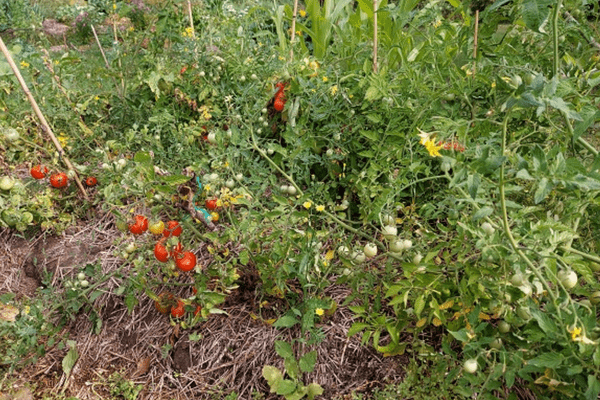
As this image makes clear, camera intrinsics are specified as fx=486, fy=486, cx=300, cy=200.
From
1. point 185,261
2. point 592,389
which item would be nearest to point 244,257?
point 185,261

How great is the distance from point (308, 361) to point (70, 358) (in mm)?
963

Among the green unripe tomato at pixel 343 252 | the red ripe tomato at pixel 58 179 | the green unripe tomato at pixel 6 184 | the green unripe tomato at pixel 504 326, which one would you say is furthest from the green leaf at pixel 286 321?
the green unripe tomato at pixel 6 184

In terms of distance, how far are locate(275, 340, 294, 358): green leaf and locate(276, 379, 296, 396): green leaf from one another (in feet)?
0.27

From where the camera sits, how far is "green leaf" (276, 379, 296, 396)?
1.58 metres

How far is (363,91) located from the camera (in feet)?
5.98

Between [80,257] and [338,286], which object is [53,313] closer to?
[80,257]

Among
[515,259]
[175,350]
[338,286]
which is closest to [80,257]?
[175,350]

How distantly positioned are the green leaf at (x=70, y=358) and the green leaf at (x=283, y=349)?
2.78 feet

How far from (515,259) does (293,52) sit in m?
1.30

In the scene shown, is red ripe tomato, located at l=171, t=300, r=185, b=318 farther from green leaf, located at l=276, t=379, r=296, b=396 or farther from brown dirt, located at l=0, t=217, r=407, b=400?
green leaf, located at l=276, t=379, r=296, b=396

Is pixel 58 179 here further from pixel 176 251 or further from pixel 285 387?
pixel 285 387

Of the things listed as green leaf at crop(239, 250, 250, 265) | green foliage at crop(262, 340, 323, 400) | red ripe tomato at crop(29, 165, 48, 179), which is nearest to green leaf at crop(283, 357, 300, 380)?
green foliage at crop(262, 340, 323, 400)

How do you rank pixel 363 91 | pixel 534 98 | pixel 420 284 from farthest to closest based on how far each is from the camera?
pixel 363 91 → pixel 420 284 → pixel 534 98

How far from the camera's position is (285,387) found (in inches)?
62.4
